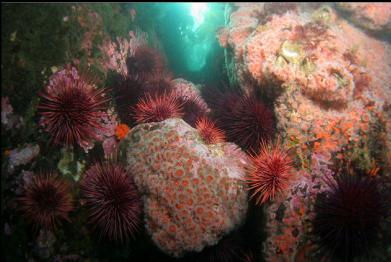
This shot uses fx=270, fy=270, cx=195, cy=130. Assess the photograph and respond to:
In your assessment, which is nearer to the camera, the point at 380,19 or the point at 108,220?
the point at 108,220

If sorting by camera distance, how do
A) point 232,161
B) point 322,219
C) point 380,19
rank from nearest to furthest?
point 322,219, point 232,161, point 380,19

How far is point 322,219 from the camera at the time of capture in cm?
436

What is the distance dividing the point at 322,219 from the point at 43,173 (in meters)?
4.62

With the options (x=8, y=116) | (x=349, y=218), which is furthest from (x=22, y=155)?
(x=349, y=218)

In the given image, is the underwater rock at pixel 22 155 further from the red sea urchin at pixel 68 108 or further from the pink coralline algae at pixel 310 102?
the pink coralline algae at pixel 310 102

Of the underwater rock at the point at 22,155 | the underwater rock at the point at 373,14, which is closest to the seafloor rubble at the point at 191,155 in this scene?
the underwater rock at the point at 22,155

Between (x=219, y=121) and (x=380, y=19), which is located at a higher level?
(x=380, y=19)

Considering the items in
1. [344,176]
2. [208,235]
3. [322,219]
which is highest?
[344,176]

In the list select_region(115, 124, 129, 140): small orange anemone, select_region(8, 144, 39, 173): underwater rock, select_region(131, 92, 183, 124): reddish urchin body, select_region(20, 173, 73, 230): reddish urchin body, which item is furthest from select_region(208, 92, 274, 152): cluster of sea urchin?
select_region(8, 144, 39, 173): underwater rock

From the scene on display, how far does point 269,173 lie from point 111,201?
2696 millimetres

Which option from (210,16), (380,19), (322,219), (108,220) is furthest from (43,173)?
(210,16)

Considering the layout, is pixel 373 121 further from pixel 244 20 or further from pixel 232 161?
pixel 244 20

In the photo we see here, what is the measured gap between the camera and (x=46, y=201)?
4.10m

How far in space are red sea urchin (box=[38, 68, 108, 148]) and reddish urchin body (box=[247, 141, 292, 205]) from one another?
2.97 meters
